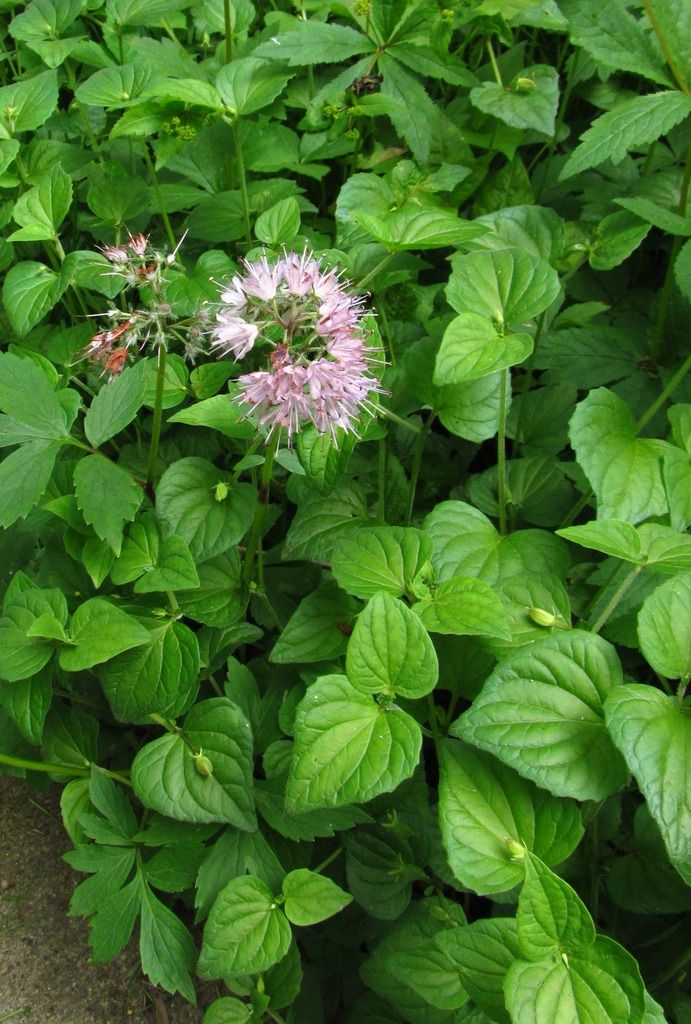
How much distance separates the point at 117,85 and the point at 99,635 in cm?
114

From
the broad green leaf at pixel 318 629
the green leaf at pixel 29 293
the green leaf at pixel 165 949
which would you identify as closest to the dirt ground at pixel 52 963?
the green leaf at pixel 165 949

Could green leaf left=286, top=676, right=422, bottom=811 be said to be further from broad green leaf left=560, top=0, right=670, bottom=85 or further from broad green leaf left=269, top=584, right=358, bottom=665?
broad green leaf left=560, top=0, right=670, bottom=85

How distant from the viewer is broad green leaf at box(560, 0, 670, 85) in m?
1.53

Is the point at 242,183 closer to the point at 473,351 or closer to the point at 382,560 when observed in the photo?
the point at 473,351

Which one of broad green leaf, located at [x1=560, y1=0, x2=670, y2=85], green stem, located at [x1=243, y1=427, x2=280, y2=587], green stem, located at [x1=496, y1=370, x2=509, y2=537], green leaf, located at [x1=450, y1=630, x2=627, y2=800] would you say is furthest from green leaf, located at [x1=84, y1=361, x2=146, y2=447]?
broad green leaf, located at [x1=560, y1=0, x2=670, y2=85]

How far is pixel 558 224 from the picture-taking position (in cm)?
159

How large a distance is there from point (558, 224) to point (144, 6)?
3.37 feet

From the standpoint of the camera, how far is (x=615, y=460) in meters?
1.32

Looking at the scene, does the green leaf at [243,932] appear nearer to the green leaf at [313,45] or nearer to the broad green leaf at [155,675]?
the broad green leaf at [155,675]

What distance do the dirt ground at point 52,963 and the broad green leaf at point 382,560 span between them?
82 cm

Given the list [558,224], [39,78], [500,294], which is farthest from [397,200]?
[39,78]

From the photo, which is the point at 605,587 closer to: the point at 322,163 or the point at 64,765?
the point at 64,765

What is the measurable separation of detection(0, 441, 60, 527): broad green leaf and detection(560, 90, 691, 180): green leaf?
103cm

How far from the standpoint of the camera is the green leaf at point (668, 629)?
1.07 m
